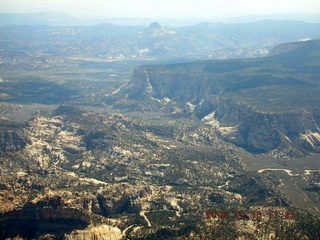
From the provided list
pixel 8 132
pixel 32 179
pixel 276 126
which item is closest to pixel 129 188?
pixel 32 179

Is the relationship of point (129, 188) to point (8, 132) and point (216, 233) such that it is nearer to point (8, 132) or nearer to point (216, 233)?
point (216, 233)

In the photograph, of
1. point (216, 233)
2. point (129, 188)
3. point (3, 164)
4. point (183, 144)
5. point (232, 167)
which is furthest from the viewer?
point (183, 144)
